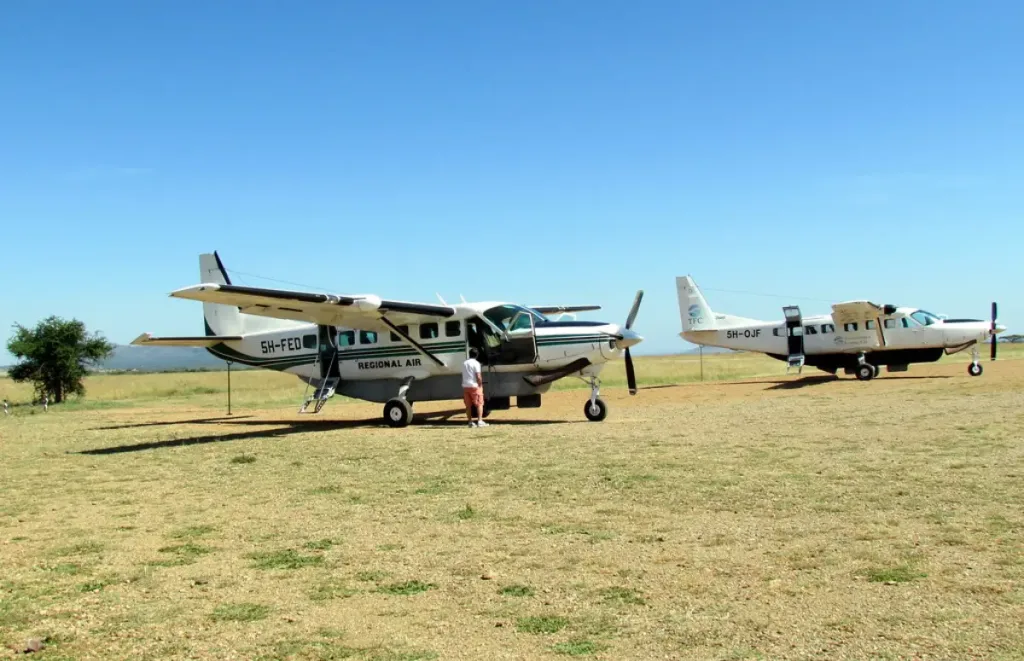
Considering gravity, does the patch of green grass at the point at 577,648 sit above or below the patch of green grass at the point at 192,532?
below

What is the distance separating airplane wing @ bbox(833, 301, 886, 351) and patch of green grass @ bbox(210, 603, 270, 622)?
30001 mm

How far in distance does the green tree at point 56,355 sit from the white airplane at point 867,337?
1124 inches

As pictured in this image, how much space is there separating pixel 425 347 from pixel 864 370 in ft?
67.8

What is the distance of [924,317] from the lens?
31.8 m

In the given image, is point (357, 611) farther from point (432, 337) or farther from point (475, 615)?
point (432, 337)

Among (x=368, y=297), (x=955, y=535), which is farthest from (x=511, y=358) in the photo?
(x=955, y=535)

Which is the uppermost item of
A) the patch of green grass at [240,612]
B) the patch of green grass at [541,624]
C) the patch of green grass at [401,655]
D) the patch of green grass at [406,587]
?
the patch of green grass at [240,612]

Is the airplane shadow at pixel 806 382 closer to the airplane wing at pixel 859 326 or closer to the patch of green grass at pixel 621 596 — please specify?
the airplane wing at pixel 859 326

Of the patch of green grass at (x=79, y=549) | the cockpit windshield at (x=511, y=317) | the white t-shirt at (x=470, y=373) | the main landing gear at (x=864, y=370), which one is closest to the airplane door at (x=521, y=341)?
the cockpit windshield at (x=511, y=317)

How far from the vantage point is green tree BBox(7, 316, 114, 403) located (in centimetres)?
3325

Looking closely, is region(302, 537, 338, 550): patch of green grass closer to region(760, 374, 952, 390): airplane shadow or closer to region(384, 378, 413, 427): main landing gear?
region(384, 378, 413, 427): main landing gear

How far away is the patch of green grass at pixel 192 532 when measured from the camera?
6794 mm

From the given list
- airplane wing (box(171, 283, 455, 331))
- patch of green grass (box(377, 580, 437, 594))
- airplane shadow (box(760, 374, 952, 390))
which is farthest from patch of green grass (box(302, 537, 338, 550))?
airplane shadow (box(760, 374, 952, 390))

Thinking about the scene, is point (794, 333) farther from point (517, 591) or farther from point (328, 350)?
point (517, 591)
